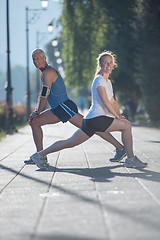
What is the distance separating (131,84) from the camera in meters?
37.0

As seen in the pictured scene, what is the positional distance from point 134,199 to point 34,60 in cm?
385

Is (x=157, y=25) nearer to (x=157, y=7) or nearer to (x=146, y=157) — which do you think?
(x=157, y=7)

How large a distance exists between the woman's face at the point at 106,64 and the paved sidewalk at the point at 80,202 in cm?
147

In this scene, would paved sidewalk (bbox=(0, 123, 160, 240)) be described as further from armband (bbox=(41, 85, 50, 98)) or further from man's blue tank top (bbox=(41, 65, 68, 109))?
armband (bbox=(41, 85, 50, 98))

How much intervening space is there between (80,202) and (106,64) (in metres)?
3.16

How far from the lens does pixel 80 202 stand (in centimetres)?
580

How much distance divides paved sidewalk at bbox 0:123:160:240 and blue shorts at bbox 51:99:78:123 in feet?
2.64

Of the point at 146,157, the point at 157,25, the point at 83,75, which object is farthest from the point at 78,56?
the point at 146,157

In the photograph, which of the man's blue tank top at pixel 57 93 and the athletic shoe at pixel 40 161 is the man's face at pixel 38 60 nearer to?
the man's blue tank top at pixel 57 93

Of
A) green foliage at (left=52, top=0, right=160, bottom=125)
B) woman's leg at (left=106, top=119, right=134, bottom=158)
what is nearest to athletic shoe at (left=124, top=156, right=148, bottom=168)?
woman's leg at (left=106, top=119, right=134, bottom=158)

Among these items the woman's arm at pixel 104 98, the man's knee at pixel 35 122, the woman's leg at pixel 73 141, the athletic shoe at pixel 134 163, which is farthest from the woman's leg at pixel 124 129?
the man's knee at pixel 35 122

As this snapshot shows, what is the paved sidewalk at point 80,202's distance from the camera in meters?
4.52

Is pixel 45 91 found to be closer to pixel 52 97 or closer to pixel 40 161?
pixel 52 97

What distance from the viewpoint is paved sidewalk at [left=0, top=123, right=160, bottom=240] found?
4523mm
